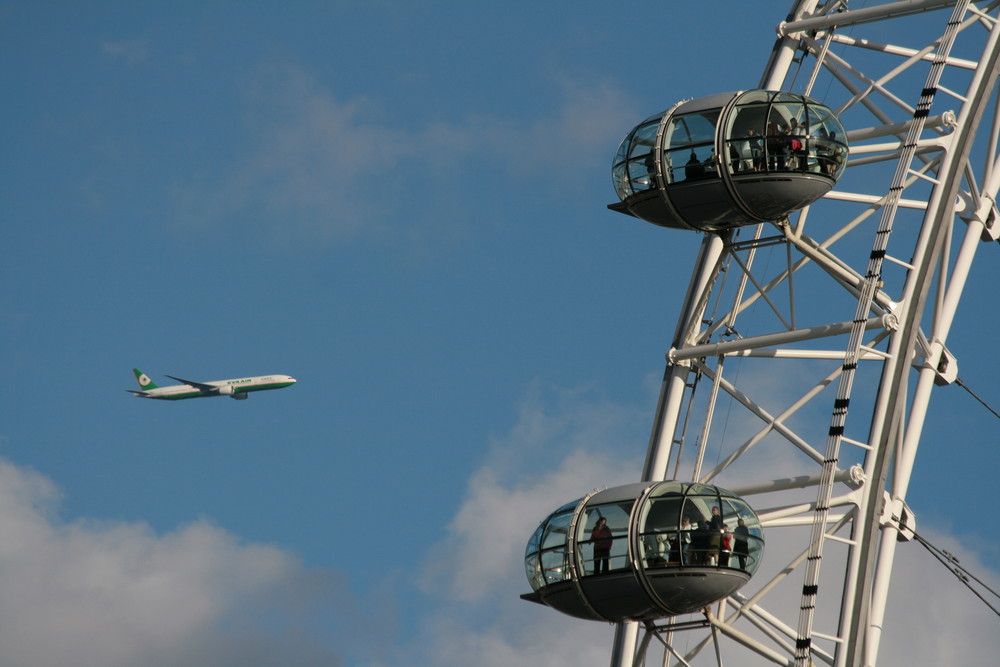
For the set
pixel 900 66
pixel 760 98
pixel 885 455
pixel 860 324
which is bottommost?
pixel 885 455

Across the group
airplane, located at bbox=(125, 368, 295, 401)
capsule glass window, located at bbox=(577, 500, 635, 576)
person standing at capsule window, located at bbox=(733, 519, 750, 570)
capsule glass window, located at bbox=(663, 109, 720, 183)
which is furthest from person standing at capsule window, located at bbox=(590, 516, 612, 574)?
airplane, located at bbox=(125, 368, 295, 401)

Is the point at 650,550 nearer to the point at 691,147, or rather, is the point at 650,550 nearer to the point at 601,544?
the point at 601,544

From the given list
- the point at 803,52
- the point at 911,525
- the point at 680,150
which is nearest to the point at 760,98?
the point at 680,150

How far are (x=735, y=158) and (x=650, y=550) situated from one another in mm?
7365

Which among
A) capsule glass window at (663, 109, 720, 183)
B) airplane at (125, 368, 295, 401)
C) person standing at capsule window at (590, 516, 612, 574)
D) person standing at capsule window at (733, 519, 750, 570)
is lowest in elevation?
person standing at capsule window at (590, 516, 612, 574)

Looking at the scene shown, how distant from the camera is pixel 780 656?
30781 millimetres

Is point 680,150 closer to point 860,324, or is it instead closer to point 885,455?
point 860,324

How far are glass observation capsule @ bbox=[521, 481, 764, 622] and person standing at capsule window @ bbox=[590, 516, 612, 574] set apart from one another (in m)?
0.02

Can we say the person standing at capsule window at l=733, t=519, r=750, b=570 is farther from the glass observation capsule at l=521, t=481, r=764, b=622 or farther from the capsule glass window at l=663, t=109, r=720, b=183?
the capsule glass window at l=663, t=109, r=720, b=183

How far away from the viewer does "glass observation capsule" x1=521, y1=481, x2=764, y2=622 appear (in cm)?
2827

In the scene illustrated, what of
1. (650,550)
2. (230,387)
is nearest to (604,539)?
(650,550)

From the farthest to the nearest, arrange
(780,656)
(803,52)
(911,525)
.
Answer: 1. (803,52)
2. (911,525)
3. (780,656)

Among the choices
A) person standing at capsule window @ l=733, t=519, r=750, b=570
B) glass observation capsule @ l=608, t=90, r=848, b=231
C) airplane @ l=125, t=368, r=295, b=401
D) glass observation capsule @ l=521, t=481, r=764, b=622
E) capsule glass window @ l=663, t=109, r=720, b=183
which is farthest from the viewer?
airplane @ l=125, t=368, r=295, b=401

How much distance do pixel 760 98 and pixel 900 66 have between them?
561 centimetres
